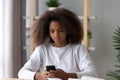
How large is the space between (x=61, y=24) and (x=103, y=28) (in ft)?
4.54

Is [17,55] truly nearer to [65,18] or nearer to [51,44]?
[51,44]

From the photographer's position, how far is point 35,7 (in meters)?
3.03

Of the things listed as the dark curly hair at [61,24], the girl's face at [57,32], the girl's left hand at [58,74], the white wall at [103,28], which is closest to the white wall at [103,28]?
the white wall at [103,28]

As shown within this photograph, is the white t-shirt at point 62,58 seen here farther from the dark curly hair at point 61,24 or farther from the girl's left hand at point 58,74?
the girl's left hand at point 58,74

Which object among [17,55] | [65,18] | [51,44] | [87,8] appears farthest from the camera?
[17,55]

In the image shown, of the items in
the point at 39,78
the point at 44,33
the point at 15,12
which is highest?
the point at 15,12

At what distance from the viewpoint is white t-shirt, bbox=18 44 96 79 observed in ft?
5.69

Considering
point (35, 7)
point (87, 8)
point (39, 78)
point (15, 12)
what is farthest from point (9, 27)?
point (39, 78)

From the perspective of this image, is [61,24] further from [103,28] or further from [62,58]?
[103,28]

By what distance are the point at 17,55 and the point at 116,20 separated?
1.25m

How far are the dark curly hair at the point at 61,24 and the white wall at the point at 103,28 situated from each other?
1.21 metres

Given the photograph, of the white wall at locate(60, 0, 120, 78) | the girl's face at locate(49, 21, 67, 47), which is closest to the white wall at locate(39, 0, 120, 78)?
the white wall at locate(60, 0, 120, 78)

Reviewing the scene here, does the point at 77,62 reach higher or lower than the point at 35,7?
lower

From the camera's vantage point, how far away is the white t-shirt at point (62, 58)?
1.73m
